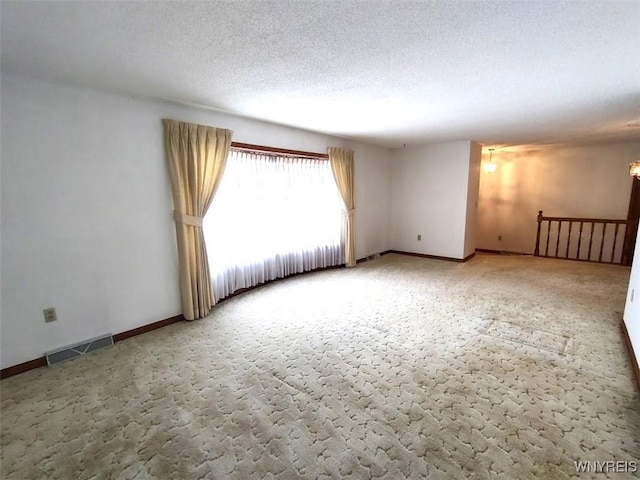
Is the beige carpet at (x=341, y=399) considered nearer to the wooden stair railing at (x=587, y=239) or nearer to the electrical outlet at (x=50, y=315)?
the electrical outlet at (x=50, y=315)

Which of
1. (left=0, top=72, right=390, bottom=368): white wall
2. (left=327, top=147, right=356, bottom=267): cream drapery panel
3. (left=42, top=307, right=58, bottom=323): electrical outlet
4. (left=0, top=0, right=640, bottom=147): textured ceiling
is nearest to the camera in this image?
(left=0, top=0, right=640, bottom=147): textured ceiling

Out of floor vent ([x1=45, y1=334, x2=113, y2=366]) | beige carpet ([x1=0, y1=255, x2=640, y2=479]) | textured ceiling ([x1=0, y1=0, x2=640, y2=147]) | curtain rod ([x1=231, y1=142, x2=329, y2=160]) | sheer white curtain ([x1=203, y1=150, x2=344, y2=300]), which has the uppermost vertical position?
textured ceiling ([x1=0, y1=0, x2=640, y2=147])

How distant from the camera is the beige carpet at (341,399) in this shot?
4.91ft

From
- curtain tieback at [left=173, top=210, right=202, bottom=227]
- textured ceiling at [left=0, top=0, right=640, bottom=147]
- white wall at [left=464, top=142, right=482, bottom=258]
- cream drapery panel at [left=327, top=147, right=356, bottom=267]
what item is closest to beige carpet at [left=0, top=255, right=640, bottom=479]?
curtain tieback at [left=173, top=210, right=202, bottom=227]

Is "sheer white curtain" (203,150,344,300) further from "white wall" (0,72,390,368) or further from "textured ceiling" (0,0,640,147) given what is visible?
"textured ceiling" (0,0,640,147)

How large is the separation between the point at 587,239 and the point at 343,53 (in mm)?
7144

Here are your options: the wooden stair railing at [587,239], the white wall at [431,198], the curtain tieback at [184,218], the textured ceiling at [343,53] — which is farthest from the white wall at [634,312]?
the curtain tieback at [184,218]

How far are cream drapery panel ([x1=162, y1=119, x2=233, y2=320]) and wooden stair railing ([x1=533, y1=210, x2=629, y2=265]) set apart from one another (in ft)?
20.0

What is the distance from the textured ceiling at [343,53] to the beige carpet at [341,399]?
219cm

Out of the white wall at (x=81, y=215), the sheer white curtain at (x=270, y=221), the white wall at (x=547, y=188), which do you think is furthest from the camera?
the white wall at (x=547, y=188)

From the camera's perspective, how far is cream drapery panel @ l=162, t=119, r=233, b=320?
9.64 ft

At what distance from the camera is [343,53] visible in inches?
74.2

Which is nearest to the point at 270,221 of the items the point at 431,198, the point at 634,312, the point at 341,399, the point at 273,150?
the point at 273,150

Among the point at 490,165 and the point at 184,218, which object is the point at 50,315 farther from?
the point at 490,165
